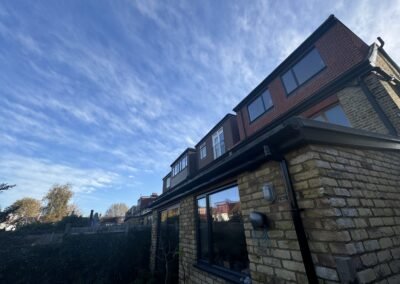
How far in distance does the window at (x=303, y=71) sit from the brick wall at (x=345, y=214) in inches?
273

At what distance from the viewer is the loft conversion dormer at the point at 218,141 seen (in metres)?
14.4

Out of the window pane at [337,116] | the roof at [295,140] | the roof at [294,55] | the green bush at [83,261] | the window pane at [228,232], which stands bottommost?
the green bush at [83,261]

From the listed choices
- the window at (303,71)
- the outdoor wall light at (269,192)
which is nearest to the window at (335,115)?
the window at (303,71)

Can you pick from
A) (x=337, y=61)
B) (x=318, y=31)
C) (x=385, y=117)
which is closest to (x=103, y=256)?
(x=385, y=117)

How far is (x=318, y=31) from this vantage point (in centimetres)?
767

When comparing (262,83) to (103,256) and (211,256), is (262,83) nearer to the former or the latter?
(211,256)

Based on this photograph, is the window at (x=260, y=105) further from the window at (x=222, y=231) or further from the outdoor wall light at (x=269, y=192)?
the outdoor wall light at (x=269, y=192)

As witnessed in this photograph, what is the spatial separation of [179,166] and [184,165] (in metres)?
1.31

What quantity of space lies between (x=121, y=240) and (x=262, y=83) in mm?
12010

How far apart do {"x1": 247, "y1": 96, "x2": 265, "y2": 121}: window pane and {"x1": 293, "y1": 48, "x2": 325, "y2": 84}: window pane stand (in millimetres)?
2568

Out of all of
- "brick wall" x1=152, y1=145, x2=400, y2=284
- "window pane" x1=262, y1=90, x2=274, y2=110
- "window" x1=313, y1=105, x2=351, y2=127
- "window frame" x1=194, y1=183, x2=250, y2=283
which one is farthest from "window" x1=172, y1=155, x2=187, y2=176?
"brick wall" x1=152, y1=145, x2=400, y2=284

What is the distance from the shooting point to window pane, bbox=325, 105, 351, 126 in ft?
20.1

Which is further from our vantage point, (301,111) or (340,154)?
(301,111)

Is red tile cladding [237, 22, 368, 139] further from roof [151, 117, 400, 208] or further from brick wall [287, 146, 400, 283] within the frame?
brick wall [287, 146, 400, 283]
